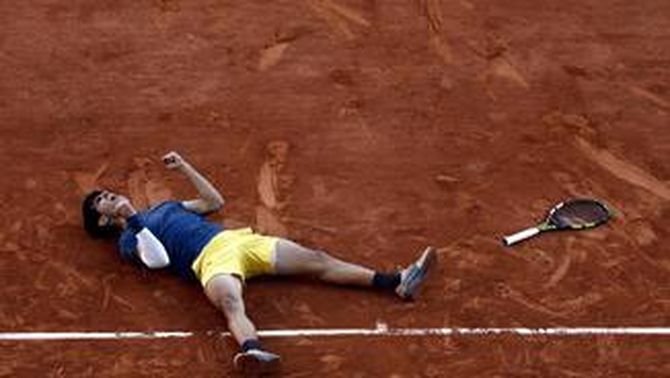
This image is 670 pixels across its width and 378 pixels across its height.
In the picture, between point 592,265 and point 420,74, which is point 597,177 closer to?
point 592,265

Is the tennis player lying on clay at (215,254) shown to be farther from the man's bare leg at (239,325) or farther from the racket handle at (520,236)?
the racket handle at (520,236)

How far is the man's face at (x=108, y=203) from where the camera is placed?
1066cm

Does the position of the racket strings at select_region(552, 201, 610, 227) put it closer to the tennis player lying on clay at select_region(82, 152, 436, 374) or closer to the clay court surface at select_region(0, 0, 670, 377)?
the clay court surface at select_region(0, 0, 670, 377)

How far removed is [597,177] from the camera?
11703mm

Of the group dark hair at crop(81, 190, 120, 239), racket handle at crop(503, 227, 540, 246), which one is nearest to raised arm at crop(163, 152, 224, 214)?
dark hair at crop(81, 190, 120, 239)

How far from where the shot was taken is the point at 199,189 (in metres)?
10.9

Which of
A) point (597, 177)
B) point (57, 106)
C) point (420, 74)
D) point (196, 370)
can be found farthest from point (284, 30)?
point (196, 370)

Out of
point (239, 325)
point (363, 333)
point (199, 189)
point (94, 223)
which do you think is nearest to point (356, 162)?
point (199, 189)

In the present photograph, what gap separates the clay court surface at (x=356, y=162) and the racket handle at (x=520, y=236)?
11cm

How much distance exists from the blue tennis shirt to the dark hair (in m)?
0.19

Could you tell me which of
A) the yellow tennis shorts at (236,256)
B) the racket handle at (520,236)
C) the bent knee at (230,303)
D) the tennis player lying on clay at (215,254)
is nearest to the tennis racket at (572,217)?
the racket handle at (520,236)

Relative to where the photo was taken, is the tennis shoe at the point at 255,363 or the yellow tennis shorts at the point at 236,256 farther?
the yellow tennis shorts at the point at 236,256

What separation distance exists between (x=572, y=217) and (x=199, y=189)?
272 centimetres

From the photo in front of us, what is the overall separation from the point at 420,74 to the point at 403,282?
2.89 metres
